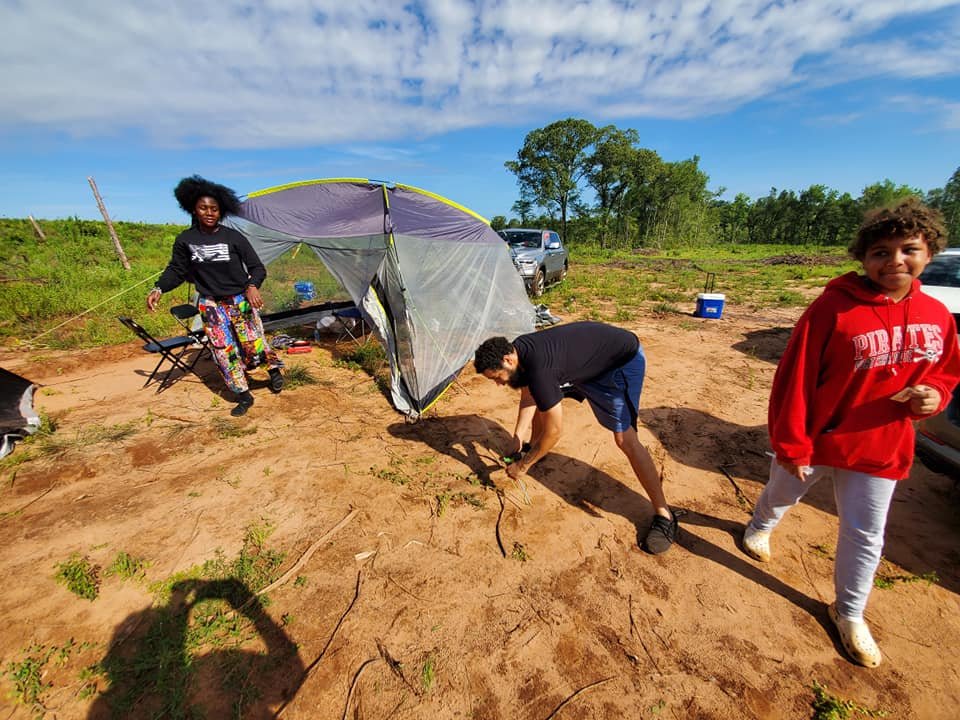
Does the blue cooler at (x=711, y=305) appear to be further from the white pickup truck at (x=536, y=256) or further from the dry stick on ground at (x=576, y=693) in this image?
the dry stick on ground at (x=576, y=693)

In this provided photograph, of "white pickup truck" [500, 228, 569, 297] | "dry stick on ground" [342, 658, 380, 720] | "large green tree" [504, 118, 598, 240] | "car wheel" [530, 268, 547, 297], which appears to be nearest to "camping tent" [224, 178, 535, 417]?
"dry stick on ground" [342, 658, 380, 720]

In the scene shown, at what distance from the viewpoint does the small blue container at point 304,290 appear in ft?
24.6

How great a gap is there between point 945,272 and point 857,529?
4831 millimetres

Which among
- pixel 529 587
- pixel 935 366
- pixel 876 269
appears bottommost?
pixel 529 587

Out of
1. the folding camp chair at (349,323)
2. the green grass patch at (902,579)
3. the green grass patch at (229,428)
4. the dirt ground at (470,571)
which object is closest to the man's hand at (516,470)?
the dirt ground at (470,571)

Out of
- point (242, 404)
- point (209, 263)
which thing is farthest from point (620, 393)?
point (209, 263)

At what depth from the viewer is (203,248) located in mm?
3836

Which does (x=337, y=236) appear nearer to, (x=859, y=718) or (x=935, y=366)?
(x=935, y=366)

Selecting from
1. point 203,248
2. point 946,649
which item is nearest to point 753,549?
point 946,649

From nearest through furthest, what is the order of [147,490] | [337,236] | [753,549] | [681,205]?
[753,549], [147,490], [337,236], [681,205]

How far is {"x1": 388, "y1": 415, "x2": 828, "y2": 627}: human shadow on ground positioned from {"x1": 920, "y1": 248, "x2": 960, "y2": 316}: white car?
3.71 meters

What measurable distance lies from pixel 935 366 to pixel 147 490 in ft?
16.1

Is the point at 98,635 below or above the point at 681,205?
below

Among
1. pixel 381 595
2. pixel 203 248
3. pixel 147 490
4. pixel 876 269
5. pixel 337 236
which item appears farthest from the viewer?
pixel 337 236
